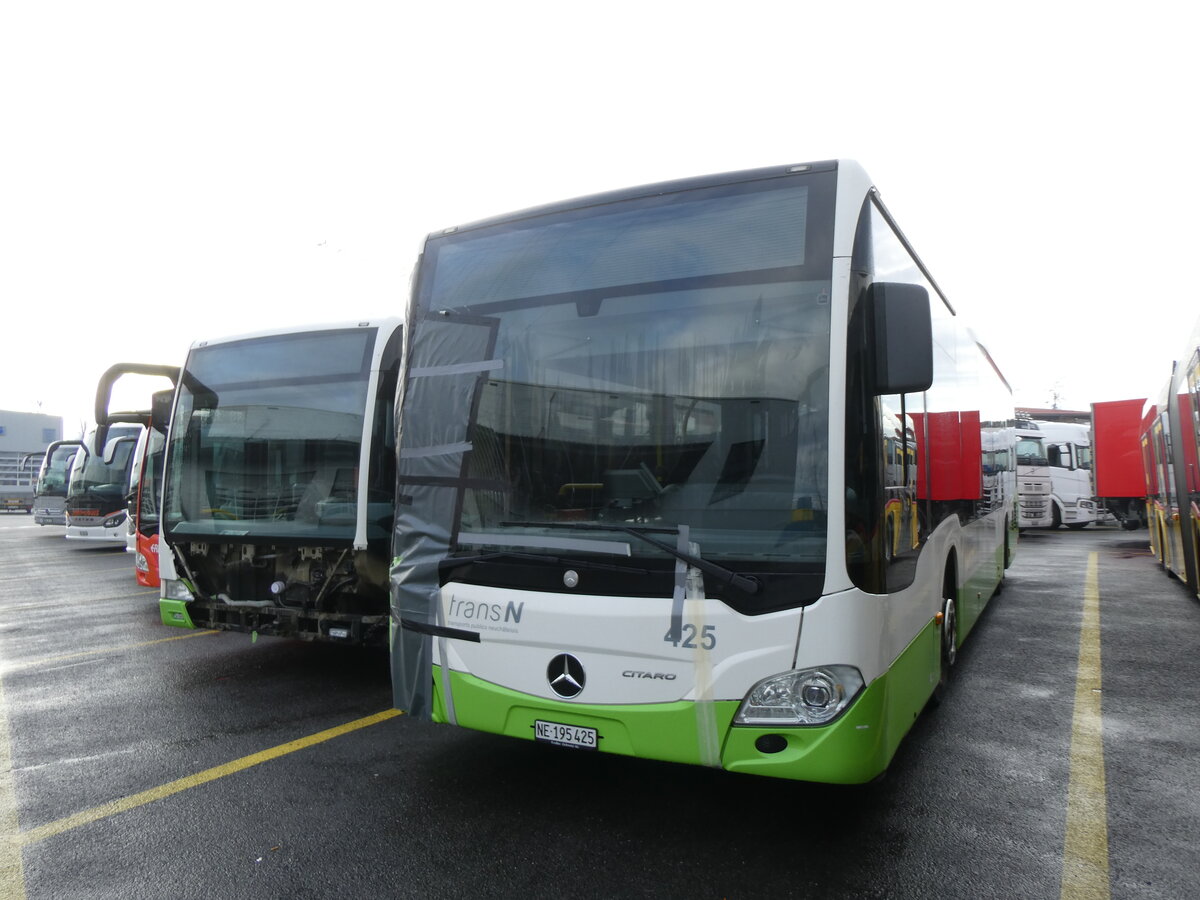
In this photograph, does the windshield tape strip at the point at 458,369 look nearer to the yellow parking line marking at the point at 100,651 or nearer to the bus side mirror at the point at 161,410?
the bus side mirror at the point at 161,410

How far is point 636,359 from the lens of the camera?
3.60 m

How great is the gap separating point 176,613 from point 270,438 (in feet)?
4.84

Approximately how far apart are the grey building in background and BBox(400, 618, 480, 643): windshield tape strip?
5162 centimetres

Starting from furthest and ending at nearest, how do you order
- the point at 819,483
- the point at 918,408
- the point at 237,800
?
the point at 918,408 → the point at 237,800 → the point at 819,483

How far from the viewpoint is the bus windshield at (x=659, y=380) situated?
3.29m

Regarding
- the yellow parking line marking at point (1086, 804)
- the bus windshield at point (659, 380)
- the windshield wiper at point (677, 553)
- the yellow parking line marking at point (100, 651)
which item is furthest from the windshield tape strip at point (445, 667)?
the yellow parking line marking at point (100, 651)

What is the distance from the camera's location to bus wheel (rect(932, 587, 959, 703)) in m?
5.16

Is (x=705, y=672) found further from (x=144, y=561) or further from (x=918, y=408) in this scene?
(x=144, y=561)

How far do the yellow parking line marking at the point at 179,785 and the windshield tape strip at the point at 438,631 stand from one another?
1.39 meters

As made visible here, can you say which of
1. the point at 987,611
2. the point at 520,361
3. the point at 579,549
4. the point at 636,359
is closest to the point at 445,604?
the point at 579,549

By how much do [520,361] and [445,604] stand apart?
46.2 inches

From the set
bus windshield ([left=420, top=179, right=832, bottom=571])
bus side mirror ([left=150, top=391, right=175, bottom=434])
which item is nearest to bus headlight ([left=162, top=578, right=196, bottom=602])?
bus side mirror ([left=150, top=391, right=175, bottom=434])

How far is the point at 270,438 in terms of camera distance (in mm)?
6223

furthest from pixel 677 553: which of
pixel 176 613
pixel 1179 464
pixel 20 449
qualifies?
pixel 20 449
